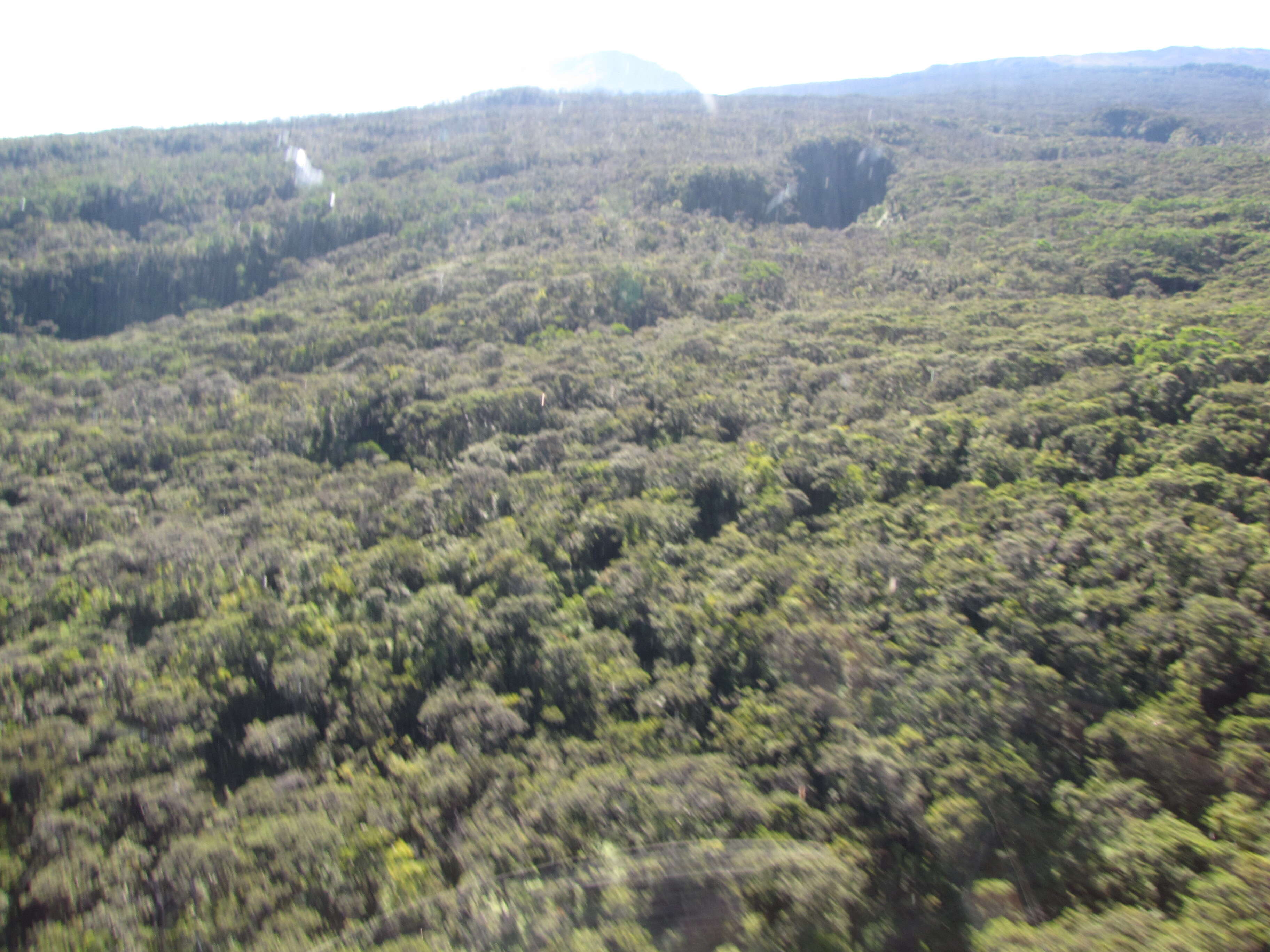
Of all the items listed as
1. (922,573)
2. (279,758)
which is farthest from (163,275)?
(922,573)

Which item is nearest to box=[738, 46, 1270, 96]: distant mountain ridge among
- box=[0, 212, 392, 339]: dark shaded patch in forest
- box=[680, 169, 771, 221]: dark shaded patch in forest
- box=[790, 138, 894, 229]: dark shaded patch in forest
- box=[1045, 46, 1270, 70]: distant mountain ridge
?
box=[1045, 46, 1270, 70]: distant mountain ridge

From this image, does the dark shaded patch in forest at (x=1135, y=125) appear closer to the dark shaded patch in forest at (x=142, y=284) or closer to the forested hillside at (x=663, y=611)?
the forested hillside at (x=663, y=611)

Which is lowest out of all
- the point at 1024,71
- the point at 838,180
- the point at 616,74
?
the point at 838,180

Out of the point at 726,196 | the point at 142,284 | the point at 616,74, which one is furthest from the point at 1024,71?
the point at 142,284

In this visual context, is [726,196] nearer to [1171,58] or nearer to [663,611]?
[663,611]

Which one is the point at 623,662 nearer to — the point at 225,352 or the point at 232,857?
the point at 232,857

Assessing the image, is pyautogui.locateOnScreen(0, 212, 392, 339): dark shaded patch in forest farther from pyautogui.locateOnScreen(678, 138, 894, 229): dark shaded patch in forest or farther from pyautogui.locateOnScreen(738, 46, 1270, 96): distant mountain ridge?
pyautogui.locateOnScreen(738, 46, 1270, 96): distant mountain ridge
